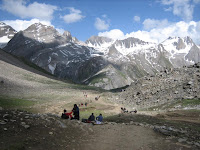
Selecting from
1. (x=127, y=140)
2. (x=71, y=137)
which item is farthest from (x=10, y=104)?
(x=127, y=140)

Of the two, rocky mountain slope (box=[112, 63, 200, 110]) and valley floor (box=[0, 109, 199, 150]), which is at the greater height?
rocky mountain slope (box=[112, 63, 200, 110])

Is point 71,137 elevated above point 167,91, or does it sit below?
below

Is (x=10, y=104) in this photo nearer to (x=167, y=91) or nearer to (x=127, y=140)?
(x=127, y=140)

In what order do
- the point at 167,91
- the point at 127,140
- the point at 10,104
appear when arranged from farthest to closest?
the point at 167,91 → the point at 10,104 → the point at 127,140

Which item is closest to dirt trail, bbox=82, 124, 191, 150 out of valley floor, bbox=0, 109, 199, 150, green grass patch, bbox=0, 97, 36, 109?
valley floor, bbox=0, 109, 199, 150

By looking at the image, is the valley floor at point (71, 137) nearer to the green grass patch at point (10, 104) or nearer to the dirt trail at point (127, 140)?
the dirt trail at point (127, 140)

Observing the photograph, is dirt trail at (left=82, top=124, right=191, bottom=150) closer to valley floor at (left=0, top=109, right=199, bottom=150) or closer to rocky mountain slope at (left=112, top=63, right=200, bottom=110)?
valley floor at (left=0, top=109, right=199, bottom=150)

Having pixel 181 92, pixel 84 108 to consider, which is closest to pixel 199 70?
pixel 181 92

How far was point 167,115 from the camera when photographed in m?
31.3

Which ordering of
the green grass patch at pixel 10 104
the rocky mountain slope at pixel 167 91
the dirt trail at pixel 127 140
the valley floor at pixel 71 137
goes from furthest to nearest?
the rocky mountain slope at pixel 167 91 → the green grass patch at pixel 10 104 → the dirt trail at pixel 127 140 → the valley floor at pixel 71 137

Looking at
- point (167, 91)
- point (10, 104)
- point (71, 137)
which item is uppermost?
point (167, 91)

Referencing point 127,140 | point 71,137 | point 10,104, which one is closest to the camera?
point 71,137

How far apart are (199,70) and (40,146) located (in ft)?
146

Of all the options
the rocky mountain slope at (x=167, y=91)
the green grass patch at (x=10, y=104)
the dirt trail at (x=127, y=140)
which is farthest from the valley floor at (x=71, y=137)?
the green grass patch at (x=10, y=104)
